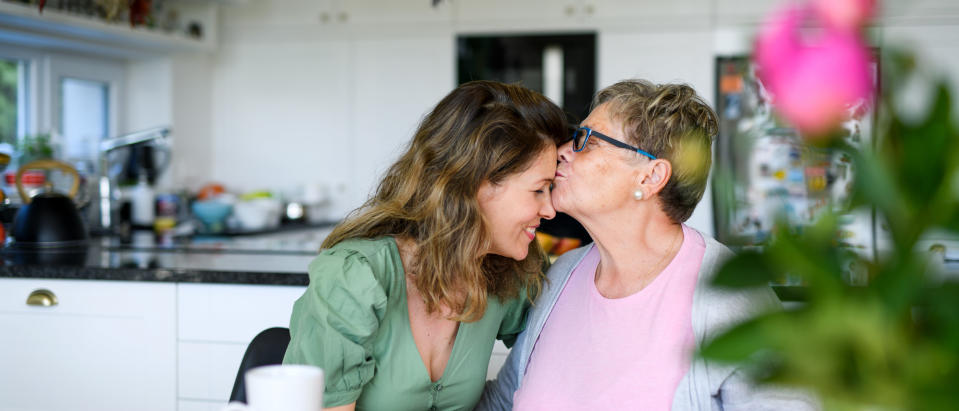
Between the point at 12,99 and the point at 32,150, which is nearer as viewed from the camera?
the point at 32,150

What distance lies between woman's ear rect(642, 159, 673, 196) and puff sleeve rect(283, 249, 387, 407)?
525 millimetres

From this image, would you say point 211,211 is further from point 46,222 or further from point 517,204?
point 517,204

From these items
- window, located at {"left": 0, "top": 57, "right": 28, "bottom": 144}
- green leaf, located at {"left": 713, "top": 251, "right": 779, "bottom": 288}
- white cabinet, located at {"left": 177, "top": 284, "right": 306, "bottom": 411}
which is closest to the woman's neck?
white cabinet, located at {"left": 177, "top": 284, "right": 306, "bottom": 411}

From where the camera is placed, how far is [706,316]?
127 centimetres

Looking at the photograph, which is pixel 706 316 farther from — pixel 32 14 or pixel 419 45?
pixel 419 45

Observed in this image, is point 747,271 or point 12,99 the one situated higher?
point 12,99

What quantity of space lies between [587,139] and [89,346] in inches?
61.0

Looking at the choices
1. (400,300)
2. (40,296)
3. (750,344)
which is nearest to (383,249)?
(400,300)

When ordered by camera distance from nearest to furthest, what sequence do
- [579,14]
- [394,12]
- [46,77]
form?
1. [46,77]
2. [579,14]
3. [394,12]

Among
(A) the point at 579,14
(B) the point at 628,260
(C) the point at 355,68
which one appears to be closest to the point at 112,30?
(C) the point at 355,68

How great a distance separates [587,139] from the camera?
1.47 meters

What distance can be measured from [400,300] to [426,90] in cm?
301

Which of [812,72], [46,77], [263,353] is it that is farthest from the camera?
[46,77]

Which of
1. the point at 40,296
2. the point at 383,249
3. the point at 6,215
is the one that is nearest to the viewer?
the point at 383,249
